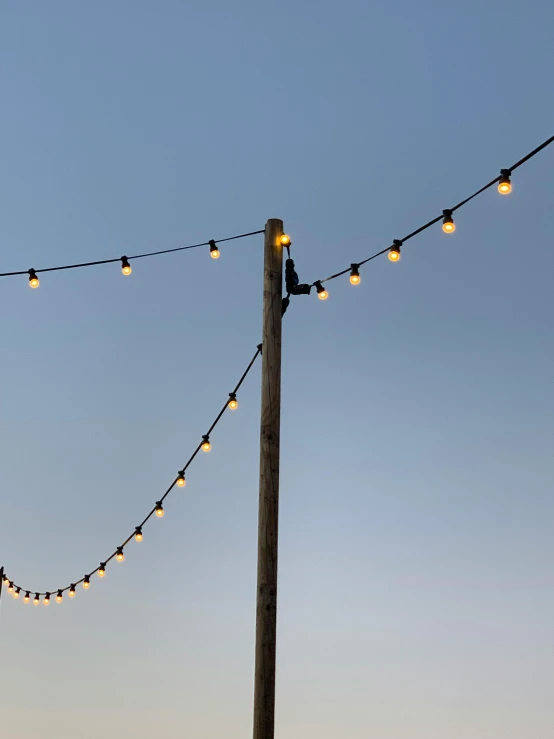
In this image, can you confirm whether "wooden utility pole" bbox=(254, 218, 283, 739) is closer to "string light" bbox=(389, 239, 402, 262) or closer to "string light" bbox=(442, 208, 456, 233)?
"string light" bbox=(389, 239, 402, 262)

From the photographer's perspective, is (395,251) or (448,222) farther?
(395,251)

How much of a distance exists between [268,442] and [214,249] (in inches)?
75.3

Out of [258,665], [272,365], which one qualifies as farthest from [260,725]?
[272,365]

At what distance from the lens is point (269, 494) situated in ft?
19.5

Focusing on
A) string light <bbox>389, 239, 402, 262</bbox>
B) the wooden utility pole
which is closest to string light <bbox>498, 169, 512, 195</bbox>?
string light <bbox>389, 239, 402, 262</bbox>

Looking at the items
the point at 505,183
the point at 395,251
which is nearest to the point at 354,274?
the point at 395,251

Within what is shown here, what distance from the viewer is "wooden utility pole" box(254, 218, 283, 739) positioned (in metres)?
5.62

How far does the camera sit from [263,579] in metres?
5.79

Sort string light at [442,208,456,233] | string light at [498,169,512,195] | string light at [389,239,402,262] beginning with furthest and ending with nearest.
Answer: string light at [389,239,402,262], string light at [442,208,456,233], string light at [498,169,512,195]

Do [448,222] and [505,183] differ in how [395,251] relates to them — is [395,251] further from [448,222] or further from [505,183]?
[505,183]

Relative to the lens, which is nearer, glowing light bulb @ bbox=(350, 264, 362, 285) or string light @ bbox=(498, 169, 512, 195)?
string light @ bbox=(498, 169, 512, 195)

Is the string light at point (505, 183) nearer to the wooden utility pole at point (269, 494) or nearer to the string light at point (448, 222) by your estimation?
the string light at point (448, 222)

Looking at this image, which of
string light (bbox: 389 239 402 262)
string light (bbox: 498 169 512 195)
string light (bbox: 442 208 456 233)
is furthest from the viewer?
string light (bbox: 389 239 402 262)

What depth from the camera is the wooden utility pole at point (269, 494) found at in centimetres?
562
